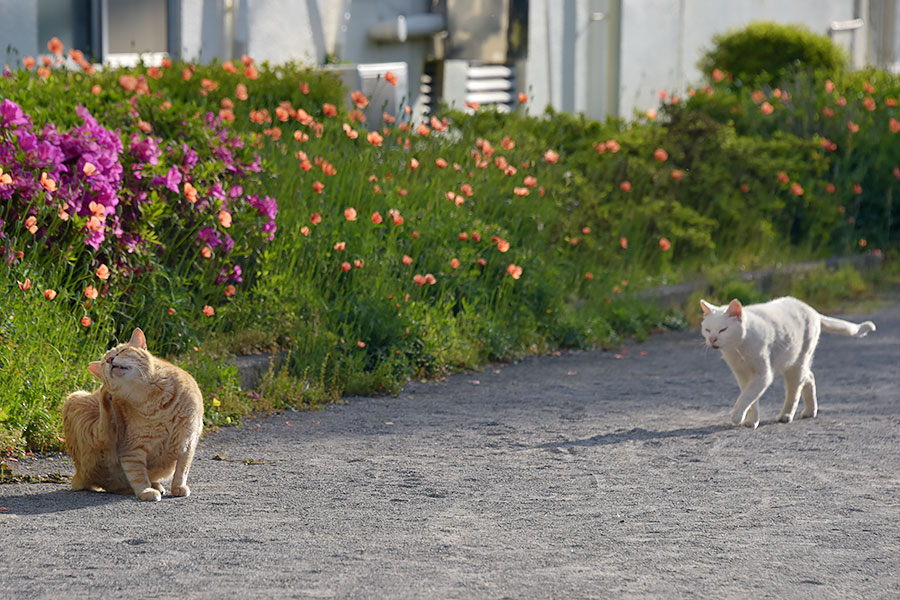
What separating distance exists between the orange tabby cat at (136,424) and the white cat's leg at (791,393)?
3025 mm

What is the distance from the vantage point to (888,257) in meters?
11.7

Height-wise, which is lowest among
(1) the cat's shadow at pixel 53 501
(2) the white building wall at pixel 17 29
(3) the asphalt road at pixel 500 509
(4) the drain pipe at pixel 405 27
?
(3) the asphalt road at pixel 500 509

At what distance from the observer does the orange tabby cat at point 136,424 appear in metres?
4.65

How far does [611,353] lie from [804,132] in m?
4.73

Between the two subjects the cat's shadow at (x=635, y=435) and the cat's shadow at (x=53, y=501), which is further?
the cat's shadow at (x=635, y=435)

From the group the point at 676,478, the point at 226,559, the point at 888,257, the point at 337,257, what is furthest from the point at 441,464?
the point at 888,257

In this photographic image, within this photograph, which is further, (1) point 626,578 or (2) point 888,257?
(2) point 888,257

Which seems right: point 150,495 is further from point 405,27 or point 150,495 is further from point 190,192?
point 405,27

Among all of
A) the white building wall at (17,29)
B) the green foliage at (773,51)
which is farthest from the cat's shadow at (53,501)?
the green foliage at (773,51)

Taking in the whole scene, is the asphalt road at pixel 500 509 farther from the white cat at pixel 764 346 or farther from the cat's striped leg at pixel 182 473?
the white cat at pixel 764 346

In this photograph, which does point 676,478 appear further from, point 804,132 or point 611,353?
point 804,132

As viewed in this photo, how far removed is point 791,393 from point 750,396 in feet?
1.12

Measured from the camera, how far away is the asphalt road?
3877mm

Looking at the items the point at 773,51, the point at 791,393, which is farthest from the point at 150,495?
the point at 773,51
